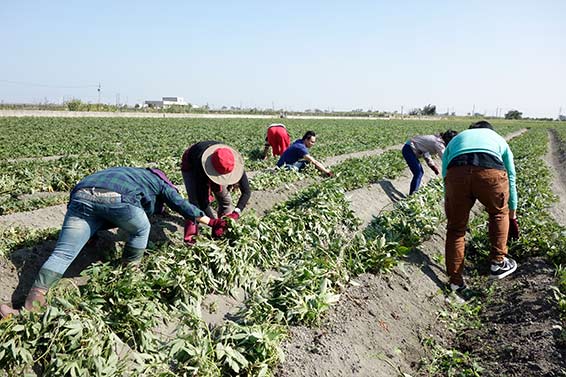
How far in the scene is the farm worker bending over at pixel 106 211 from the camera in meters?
3.74

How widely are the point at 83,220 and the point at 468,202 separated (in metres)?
4.11

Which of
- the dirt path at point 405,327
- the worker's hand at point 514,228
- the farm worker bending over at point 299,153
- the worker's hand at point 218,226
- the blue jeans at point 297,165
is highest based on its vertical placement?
the farm worker bending over at point 299,153

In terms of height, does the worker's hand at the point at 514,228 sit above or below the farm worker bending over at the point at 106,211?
below

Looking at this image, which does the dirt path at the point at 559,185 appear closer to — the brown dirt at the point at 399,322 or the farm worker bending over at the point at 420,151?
the farm worker bending over at the point at 420,151

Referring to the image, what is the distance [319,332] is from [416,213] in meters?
3.65

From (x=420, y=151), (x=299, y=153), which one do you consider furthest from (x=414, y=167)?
(x=299, y=153)

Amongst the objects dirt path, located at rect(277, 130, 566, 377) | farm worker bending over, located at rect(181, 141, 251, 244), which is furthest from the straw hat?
dirt path, located at rect(277, 130, 566, 377)

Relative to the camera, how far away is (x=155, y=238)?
551 cm

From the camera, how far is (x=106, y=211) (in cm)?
398

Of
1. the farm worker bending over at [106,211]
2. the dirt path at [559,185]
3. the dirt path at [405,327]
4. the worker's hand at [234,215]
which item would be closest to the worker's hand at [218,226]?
the worker's hand at [234,215]

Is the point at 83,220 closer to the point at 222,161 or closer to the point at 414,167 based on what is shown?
the point at 222,161

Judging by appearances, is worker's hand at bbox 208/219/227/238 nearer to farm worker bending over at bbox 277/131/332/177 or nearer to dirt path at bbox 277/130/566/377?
dirt path at bbox 277/130/566/377

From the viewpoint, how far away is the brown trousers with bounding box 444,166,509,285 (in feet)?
15.9

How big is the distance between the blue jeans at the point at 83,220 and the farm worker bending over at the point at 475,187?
3.52 m
